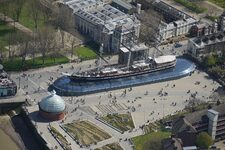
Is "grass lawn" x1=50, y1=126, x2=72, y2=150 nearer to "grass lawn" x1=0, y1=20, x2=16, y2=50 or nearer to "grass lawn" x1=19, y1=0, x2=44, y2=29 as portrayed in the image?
"grass lawn" x1=0, y1=20, x2=16, y2=50

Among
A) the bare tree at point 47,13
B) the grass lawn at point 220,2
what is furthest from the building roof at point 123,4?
the grass lawn at point 220,2

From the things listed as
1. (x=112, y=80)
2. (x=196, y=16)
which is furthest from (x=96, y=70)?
(x=196, y=16)

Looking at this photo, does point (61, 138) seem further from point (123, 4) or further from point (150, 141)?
point (123, 4)

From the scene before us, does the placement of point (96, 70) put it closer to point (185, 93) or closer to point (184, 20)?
point (185, 93)

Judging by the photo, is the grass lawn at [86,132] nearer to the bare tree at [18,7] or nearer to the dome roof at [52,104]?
the dome roof at [52,104]

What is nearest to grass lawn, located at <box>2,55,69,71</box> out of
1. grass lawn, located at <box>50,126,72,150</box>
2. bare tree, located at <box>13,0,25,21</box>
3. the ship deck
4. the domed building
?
the ship deck

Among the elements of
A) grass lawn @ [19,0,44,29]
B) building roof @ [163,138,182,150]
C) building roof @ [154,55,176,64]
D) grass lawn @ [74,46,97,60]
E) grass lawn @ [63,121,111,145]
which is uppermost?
grass lawn @ [19,0,44,29]
